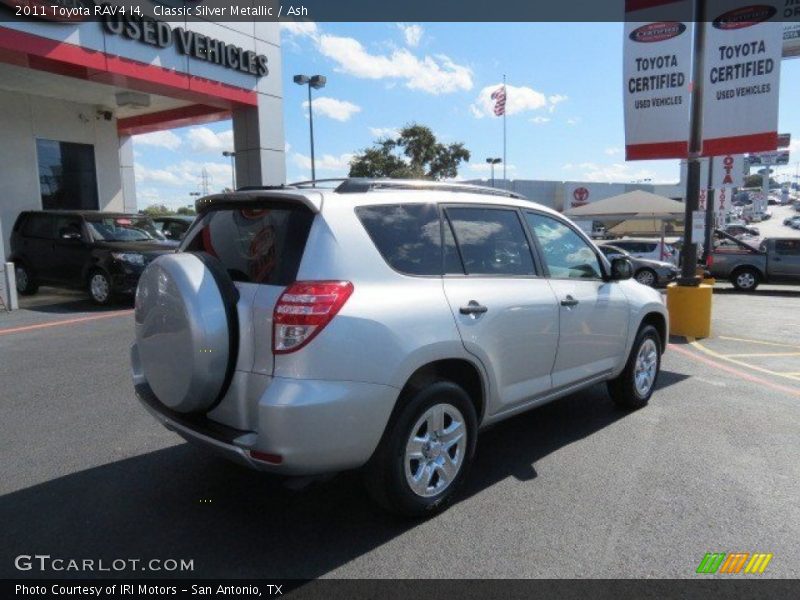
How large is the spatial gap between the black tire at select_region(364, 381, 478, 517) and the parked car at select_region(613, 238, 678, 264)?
1727 cm

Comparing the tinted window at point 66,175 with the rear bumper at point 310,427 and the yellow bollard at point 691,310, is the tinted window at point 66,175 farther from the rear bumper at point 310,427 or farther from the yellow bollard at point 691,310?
the rear bumper at point 310,427

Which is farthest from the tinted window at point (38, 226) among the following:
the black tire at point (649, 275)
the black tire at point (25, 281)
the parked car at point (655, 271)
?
the black tire at point (649, 275)

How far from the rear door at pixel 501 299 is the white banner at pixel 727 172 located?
58.2 ft

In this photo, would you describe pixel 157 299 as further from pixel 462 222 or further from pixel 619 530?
pixel 619 530

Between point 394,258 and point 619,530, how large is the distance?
1.90 metres

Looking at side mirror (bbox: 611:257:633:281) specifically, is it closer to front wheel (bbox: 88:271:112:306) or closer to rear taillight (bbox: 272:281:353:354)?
rear taillight (bbox: 272:281:353:354)

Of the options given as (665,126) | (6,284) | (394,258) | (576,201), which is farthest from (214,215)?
(576,201)

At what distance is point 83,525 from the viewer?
10.2ft

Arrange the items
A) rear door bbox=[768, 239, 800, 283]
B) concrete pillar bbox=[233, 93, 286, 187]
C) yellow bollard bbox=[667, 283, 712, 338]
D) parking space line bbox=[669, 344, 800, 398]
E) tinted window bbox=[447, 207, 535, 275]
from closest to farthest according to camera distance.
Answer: tinted window bbox=[447, 207, 535, 275]
parking space line bbox=[669, 344, 800, 398]
yellow bollard bbox=[667, 283, 712, 338]
concrete pillar bbox=[233, 93, 286, 187]
rear door bbox=[768, 239, 800, 283]

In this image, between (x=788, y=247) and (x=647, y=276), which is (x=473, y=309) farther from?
(x=788, y=247)

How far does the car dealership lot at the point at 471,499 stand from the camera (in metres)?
2.85

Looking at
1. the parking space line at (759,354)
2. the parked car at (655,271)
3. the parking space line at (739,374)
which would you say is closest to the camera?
the parking space line at (739,374)

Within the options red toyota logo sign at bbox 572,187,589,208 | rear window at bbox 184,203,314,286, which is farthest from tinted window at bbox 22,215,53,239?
red toyota logo sign at bbox 572,187,589,208

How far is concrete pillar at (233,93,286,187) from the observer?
14.9 m
